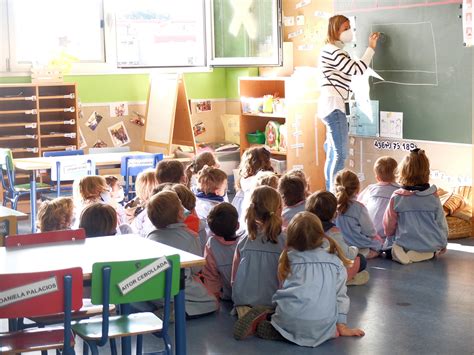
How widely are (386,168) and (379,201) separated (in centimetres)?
26

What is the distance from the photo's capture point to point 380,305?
5414 mm

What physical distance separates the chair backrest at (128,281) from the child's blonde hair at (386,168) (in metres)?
3.54

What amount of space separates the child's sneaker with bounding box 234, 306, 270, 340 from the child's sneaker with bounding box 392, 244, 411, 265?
1.88 m

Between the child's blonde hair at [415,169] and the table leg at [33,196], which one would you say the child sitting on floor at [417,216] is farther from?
the table leg at [33,196]

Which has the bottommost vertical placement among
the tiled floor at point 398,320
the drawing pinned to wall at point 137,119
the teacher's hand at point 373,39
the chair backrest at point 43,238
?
the tiled floor at point 398,320

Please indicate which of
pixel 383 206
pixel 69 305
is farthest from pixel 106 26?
pixel 69 305

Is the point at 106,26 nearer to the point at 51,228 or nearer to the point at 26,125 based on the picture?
the point at 26,125

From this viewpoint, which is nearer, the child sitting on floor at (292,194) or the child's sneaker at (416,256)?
the child sitting on floor at (292,194)

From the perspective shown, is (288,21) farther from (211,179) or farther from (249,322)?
(249,322)

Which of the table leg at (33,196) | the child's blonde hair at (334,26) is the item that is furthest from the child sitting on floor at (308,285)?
the child's blonde hair at (334,26)

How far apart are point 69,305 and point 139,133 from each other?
6774 millimetres

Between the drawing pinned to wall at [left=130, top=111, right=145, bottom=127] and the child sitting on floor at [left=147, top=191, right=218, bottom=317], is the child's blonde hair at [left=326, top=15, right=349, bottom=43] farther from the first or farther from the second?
the child sitting on floor at [left=147, top=191, right=218, bottom=317]

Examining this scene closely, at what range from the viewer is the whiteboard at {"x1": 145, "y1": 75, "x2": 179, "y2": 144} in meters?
9.16

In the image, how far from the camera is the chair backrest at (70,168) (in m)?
7.29
